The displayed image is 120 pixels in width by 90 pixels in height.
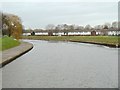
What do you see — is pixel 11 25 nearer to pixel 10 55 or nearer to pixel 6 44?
pixel 6 44

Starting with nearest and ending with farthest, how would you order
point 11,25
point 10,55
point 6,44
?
point 10,55
point 6,44
point 11,25

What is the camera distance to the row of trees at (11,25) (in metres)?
79.2

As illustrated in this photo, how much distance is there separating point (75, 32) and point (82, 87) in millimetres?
167901

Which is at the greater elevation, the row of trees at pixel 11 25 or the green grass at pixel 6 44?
the row of trees at pixel 11 25

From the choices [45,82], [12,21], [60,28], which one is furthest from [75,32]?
[45,82]

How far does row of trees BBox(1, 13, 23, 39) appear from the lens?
79231mm

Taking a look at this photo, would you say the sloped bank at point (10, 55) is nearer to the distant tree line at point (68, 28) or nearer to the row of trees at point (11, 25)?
the row of trees at point (11, 25)

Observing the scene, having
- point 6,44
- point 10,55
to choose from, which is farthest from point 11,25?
point 10,55

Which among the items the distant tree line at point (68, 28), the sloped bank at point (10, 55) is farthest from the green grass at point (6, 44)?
the distant tree line at point (68, 28)

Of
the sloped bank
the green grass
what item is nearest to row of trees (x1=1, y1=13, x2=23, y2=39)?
the green grass

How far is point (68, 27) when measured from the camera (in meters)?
190

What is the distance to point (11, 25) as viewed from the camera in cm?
8381

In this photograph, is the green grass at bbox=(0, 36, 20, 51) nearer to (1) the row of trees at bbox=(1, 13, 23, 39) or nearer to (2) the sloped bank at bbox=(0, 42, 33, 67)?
(2) the sloped bank at bbox=(0, 42, 33, 67)

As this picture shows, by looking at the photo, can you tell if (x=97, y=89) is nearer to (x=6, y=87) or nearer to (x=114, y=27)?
(x=6, y=87)
